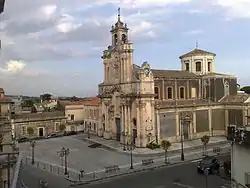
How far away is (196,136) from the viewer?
4716cm

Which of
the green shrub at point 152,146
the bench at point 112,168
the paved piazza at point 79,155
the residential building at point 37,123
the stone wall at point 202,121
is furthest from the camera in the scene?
the residential building at point 37,123

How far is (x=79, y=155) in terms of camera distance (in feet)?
131

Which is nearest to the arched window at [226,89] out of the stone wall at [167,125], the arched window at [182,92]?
the arched window at [182,92]

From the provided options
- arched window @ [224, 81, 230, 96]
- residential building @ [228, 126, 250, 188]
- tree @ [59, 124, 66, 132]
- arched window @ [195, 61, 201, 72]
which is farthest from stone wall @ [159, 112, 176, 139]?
residential building @ [228, 126, 250, 188]

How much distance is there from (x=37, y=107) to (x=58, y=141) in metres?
34.1

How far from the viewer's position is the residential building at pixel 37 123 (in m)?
54.8

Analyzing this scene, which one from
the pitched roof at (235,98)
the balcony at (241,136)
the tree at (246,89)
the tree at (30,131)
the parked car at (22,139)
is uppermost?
the tree at (246,89)

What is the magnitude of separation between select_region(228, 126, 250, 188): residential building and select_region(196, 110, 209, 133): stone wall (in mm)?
30289

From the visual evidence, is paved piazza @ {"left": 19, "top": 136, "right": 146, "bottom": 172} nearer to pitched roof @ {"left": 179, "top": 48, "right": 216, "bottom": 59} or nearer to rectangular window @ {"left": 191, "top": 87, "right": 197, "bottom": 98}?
rectangular window @ {"left": 191, "top": 87, "right": 197, "bottom": 98}

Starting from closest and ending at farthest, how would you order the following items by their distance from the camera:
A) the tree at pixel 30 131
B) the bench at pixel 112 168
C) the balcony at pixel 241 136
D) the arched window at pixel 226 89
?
the balcony at pixel 241 136 < the bench at pixel 112 168 < the arched window at pixel 226 89 < the tree at pixel 30 131

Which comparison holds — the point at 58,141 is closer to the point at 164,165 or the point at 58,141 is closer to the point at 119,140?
the point at 119,140

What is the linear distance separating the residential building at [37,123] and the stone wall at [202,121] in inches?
957

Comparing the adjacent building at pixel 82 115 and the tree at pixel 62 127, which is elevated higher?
the adjacent building at pixel 82 115

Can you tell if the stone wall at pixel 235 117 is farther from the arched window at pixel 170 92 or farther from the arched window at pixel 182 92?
the arched window at pixel 170 92
